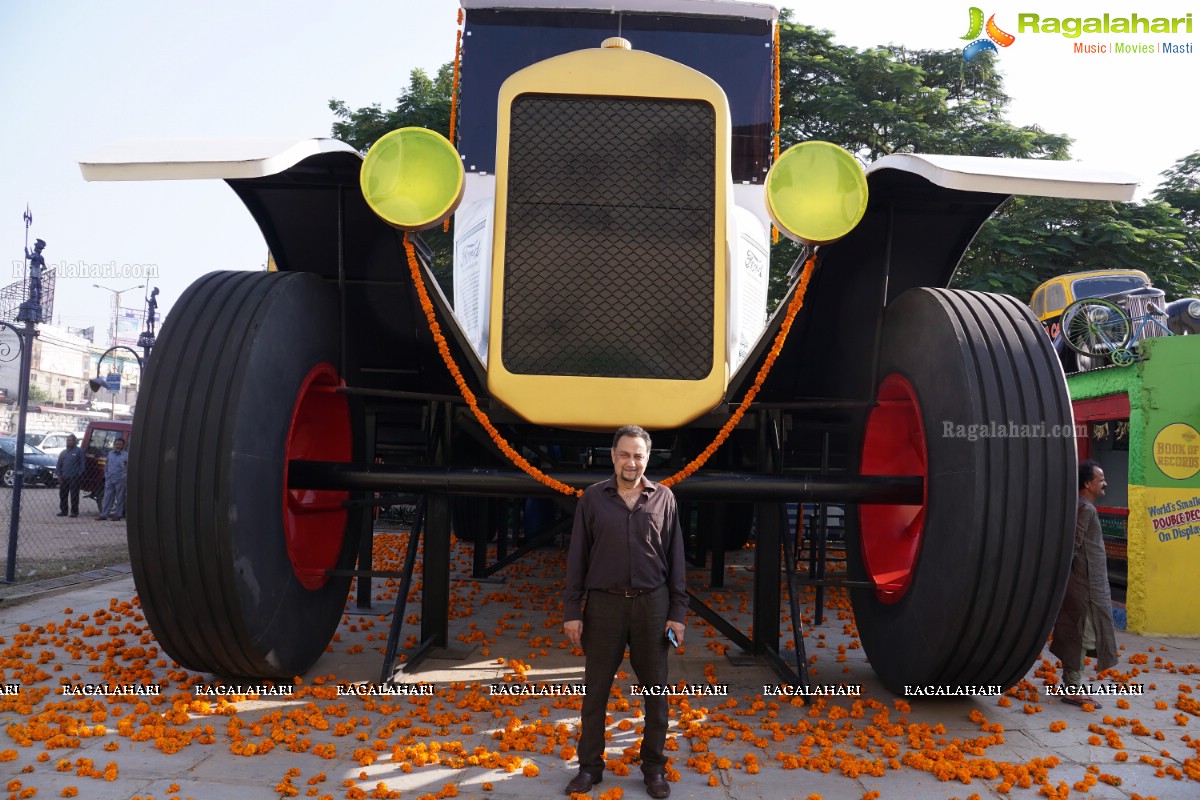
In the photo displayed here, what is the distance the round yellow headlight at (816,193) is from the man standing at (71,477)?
14591 millimetres

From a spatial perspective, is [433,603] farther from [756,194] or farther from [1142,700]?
[1142,700]

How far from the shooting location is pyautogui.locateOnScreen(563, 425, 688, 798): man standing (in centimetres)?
295

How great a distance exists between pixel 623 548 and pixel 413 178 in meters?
1.60

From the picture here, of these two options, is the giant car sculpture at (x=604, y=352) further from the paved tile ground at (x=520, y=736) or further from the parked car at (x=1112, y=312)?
the parked car at (x=1112, y=312)

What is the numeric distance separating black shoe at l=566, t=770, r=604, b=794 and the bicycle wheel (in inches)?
305

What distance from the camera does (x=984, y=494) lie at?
3305 mm

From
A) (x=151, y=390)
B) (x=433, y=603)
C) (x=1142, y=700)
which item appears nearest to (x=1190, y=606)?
(x=1142, y=700)

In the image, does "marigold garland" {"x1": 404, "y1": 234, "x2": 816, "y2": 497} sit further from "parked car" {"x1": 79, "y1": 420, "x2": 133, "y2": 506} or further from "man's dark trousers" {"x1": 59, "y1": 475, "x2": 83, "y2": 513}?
"parked car" {"x1": 79, "y1": 420, "x2": 133, "y2": 506}

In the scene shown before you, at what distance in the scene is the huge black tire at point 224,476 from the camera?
3.34 m

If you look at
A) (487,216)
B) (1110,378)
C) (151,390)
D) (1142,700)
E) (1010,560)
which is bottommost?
(1142,700)

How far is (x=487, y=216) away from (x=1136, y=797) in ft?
12.2

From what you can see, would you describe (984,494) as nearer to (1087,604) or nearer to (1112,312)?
(1087,604)

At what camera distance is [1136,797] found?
287 cm

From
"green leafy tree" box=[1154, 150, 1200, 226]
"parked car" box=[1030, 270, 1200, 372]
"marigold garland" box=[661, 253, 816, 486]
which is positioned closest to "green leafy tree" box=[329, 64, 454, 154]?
"parked car" box=[1030, 270, 1200, 372]
